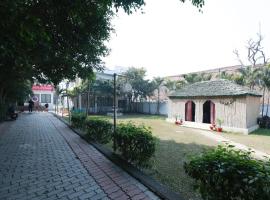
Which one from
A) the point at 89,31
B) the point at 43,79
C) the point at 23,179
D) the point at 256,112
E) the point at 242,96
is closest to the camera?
the point at 23,179

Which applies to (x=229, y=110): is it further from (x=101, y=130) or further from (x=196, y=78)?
(x=196, y=78)

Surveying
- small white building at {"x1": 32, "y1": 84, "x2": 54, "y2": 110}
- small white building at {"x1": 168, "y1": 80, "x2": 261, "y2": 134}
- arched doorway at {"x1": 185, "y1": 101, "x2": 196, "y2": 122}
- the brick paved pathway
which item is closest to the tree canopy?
the brick paved pathway

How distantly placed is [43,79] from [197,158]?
1403cm

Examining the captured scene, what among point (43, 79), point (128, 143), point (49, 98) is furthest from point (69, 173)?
point (49, 98)

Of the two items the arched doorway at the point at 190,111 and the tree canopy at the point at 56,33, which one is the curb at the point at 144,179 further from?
the arched doorway at the point at 190,111

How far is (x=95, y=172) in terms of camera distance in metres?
5.98

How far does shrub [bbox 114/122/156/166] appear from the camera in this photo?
621 centimetres

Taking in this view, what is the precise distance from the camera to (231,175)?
10.2ft

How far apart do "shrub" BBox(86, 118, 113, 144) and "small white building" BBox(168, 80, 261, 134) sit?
11.3 meters

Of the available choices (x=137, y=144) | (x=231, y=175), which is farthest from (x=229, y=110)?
(x=231, y=175)

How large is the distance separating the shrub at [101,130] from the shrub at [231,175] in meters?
6.22

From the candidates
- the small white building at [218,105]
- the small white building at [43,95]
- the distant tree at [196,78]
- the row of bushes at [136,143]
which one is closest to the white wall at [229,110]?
the small white building at [218,105]

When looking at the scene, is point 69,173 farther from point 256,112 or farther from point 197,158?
point 256,112

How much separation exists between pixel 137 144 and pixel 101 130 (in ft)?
12.9
